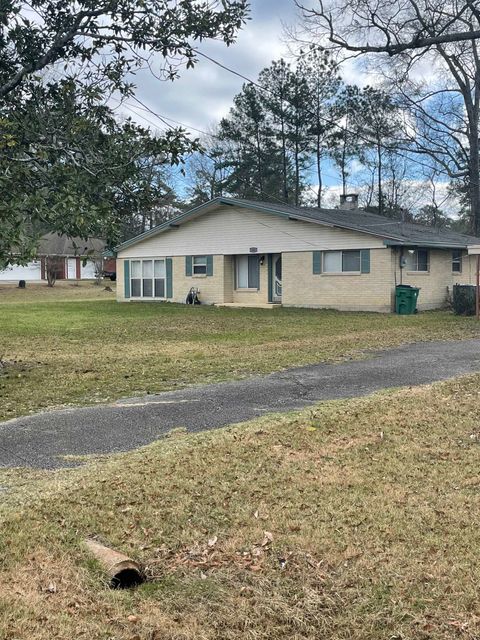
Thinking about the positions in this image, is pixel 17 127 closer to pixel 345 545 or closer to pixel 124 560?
pixel 124 560

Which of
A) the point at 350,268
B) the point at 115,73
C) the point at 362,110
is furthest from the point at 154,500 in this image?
the point at 362,110

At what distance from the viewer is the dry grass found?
8.87ft

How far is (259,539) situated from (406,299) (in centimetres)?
1765

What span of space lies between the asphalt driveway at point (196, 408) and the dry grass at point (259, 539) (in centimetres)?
55

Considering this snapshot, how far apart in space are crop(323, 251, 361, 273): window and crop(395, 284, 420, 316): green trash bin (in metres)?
1.70

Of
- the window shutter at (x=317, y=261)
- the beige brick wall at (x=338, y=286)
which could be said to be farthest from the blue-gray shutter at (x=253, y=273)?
the window shutter at (x=317, y=261)

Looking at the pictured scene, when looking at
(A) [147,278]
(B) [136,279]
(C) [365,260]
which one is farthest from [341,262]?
(B) [136,279]

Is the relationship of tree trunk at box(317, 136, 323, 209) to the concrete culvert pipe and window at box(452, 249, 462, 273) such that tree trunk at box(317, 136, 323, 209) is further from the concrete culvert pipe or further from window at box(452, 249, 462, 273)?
the concrete culvert pipe

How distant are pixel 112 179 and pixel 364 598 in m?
4.79

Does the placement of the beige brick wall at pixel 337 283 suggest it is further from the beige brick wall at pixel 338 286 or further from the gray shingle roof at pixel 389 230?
the gray shingle roof at pixel 389 230

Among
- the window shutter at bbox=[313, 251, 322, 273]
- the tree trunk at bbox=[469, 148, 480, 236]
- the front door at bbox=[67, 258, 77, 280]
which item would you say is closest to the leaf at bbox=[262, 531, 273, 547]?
the window shutter at bbox=[313, 251, 322, 273]

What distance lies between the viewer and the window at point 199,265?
25.2m

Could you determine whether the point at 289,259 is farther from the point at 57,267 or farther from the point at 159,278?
the point at 57,267

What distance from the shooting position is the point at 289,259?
22.9 meters
